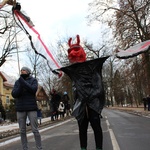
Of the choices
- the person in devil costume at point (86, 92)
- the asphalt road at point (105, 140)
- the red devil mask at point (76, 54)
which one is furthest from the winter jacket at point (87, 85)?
the asphalt road at point (105, 140)

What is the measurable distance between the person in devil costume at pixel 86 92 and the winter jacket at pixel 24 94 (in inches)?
50.6

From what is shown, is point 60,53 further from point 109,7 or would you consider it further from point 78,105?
point 78,105

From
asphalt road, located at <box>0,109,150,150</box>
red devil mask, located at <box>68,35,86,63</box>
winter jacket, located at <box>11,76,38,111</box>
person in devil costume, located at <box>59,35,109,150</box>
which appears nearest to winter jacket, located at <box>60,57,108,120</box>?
person in devil costume, located at <box>59,35,109,150</box>

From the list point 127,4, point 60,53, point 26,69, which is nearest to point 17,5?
point 26,69

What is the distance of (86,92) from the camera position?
5043mm

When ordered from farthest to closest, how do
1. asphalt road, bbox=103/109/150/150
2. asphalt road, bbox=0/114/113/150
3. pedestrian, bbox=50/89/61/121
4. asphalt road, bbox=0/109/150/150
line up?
pedestrian, bbox=50/89/61/121 → asphalt road, bbox=0/114/113/150 → asphalt road, bbox=0/109/150/150 → asphalt road, bbox=103/109/150/150

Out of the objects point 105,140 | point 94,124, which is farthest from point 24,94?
point 105,140

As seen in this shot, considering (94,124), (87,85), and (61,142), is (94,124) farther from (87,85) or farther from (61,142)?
(61,142)

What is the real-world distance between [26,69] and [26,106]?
834mm

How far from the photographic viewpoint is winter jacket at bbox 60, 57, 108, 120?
16.5 feet

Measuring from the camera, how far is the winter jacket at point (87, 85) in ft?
16.5

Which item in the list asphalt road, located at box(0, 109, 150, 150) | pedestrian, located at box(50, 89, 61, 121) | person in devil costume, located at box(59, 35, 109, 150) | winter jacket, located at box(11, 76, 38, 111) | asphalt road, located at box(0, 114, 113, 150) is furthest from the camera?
pedestrian, located at box(50, 89, 61, 121)

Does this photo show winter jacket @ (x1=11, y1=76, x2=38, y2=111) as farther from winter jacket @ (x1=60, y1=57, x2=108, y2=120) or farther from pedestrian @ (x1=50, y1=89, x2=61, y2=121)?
pedestrian @ (x1=50, y1=89, x2=61, y2=121)

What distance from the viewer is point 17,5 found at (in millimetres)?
7719
